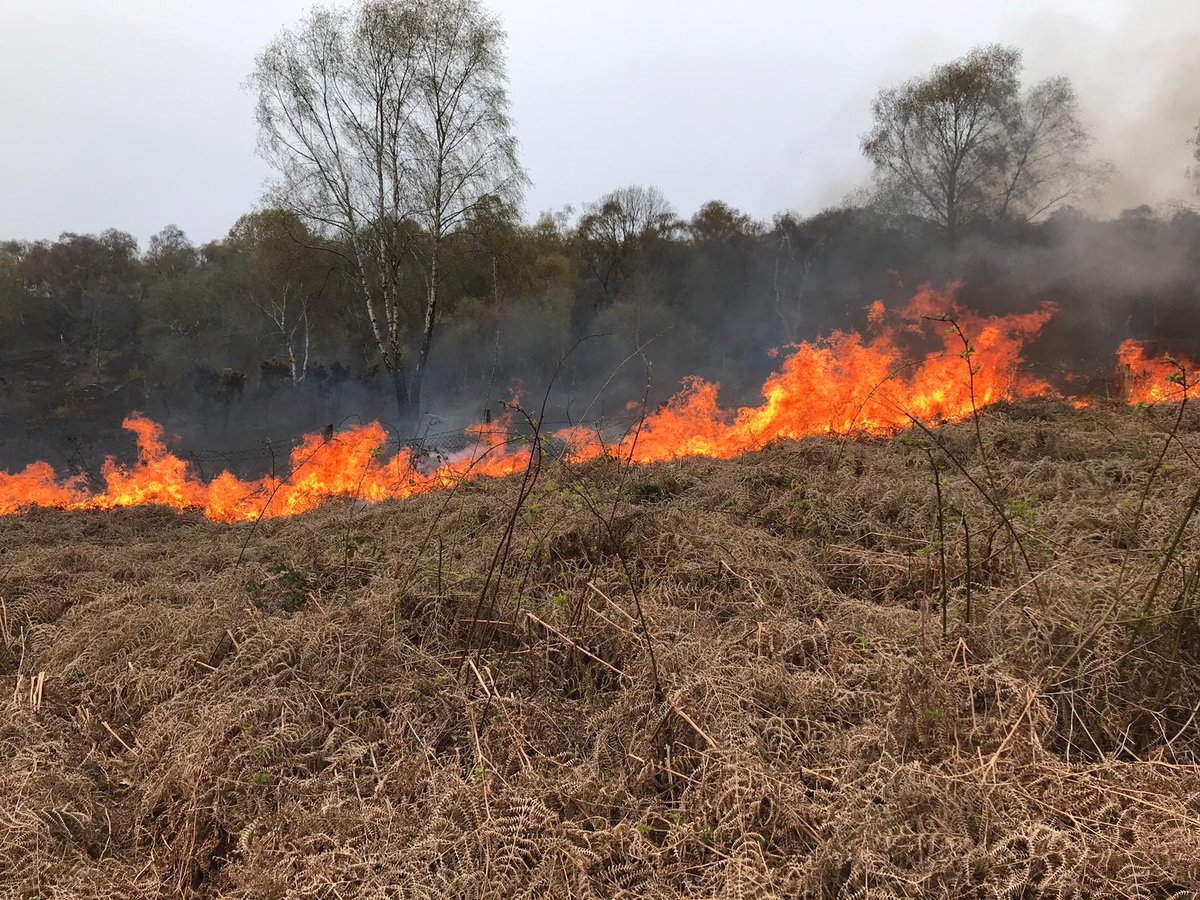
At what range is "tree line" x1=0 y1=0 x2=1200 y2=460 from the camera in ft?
53.9

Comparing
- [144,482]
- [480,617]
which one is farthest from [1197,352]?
[144,482]

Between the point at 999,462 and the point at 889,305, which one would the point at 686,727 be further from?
the point at 889,305

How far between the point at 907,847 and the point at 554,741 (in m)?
1.39

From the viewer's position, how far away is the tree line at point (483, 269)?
1644cm

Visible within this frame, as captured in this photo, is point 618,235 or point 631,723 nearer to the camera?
point 631,723

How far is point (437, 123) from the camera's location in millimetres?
16266

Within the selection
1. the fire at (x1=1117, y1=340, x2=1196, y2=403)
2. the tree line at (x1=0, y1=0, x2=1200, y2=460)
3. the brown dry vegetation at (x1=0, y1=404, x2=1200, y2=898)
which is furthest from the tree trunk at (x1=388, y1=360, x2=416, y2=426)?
the fire at (x1=1117, y1=340, x2=1196, y2=403)

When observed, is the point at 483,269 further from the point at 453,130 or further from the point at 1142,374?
the point at 1142,374

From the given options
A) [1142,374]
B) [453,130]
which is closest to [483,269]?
[453,130]

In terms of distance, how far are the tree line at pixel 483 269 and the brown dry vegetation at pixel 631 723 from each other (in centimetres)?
451

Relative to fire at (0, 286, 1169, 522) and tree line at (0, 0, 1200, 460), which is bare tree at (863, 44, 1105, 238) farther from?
fire at (0, 286, 1169, 522)

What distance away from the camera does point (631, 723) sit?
272 centimetres

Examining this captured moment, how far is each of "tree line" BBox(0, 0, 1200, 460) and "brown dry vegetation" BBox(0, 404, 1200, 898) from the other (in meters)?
4.51

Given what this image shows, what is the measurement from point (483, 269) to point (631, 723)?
18.2 metres
